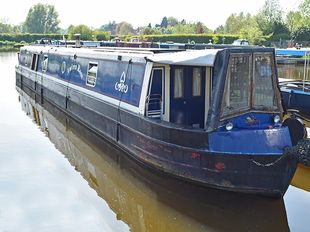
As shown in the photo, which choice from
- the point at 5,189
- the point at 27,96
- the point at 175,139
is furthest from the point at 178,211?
the point at 27,96

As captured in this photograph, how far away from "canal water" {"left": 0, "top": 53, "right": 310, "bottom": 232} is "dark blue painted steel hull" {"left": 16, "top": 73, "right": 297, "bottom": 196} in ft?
0.93

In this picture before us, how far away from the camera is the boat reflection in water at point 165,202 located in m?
6.30

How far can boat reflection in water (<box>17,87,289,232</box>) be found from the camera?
630cm

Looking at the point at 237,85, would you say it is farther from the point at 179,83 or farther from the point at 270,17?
the point at 270,17

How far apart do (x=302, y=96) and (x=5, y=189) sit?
34.0 feet

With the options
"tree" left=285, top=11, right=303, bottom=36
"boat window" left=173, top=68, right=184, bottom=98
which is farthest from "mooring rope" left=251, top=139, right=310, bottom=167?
"tree" left=285, top=11, right=303, bottom=36

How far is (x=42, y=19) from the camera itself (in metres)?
93.8

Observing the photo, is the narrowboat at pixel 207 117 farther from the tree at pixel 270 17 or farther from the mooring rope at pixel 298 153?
the tree at pixel 270 17

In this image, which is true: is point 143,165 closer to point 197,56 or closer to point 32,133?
point 197,56

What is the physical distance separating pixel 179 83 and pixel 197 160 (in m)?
1.97

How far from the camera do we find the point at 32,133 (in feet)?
38.8

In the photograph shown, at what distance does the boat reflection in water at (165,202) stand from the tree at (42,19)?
89.1 metres

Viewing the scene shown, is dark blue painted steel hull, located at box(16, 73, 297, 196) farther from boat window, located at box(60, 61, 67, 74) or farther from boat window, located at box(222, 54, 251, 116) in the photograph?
boat window, located at box(60, 61, 67, 74)

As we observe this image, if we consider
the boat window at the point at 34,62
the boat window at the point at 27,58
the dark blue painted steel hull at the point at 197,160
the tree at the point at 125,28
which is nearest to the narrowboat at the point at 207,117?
the dark blue painted steel hull at the point at 197,160
